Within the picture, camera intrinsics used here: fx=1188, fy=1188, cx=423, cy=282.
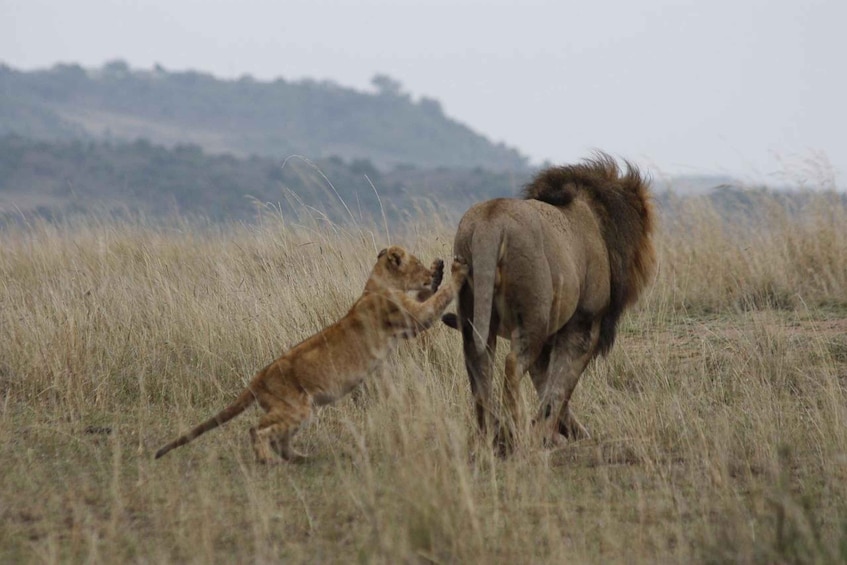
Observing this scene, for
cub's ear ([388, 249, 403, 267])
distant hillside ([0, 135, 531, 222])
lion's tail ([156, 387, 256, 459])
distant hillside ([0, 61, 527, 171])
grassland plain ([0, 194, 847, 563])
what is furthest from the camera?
distant hillside ([0, 61, 527, 171])

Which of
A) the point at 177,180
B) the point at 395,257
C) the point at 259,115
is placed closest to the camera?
the point at 395,257

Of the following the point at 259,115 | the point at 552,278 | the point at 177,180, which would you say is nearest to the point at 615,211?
the point at 552,278

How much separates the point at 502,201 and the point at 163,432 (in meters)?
2.06

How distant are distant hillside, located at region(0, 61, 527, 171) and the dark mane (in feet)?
264

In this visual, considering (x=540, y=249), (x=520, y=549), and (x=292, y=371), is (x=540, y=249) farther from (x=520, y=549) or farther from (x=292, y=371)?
Result: (x=520, y=549)

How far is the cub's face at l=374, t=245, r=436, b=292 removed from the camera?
553 cm

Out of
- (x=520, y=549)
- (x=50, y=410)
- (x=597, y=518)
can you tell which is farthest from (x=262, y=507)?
(x=50, y=410)

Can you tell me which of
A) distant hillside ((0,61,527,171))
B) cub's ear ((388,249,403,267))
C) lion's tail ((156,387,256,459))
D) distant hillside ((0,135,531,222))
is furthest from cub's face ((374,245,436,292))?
distant hillside ((0,61,527,171))

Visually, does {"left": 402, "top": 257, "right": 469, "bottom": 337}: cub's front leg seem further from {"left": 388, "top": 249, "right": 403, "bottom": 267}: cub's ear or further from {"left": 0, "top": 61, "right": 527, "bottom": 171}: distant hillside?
{"left": 0, "top": 61, "right": 527, "bottom": 171}: distant hillside

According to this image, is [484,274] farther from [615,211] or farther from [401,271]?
[615,211]

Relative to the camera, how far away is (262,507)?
4.13 metres

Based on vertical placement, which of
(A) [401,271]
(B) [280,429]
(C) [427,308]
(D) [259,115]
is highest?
(D) [259,115]

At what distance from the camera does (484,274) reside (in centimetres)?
491

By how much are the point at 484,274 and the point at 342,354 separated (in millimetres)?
778
